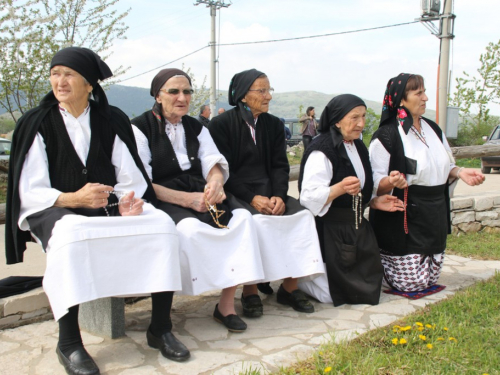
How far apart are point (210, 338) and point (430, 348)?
1.34 metres

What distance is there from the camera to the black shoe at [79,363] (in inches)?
111

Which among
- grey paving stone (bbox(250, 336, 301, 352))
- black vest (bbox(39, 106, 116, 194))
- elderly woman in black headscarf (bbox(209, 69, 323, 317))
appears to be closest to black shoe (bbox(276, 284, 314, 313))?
elderly woman in black headscarf (bbox(209, 69, 323, 317))

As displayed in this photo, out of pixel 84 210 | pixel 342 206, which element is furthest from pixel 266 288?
pixel 84 210

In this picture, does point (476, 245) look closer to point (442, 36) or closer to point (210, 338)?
point (210, 338)

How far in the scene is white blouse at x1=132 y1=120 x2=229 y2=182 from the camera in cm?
380

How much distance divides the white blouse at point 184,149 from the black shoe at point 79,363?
1.35 m

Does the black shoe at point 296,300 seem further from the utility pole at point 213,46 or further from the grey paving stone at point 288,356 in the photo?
the utility pole at point 213,46

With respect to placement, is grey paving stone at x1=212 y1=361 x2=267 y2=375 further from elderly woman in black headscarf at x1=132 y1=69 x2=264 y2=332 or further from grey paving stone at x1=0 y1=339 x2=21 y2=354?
grey paving stone at x1=0 y1=339 x2=21 y2=354

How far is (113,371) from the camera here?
2.92 metres

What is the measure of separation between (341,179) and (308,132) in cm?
1025

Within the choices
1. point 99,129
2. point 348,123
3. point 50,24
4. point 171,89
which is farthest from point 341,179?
point 50,24

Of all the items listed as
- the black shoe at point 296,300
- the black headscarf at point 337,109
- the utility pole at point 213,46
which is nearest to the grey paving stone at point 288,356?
the black shoe at point 296,300

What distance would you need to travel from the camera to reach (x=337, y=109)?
4.16 metres

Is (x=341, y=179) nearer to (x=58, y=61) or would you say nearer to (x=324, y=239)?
(x=324, y=239)
